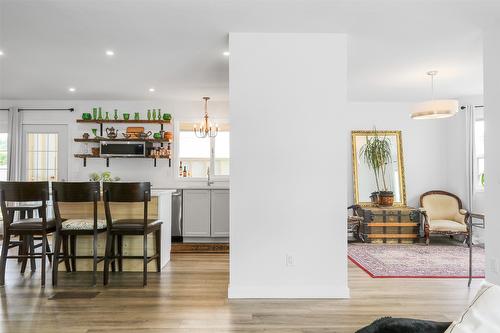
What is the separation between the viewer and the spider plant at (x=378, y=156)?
6.78 metres

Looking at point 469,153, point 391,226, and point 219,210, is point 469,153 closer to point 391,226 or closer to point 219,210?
point 391,226

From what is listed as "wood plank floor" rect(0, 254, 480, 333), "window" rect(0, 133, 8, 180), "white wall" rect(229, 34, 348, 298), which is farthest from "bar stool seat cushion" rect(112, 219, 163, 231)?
"window" rect(0, 133, 8, 180)

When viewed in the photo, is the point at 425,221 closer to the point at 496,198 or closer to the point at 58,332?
the point at 496,198

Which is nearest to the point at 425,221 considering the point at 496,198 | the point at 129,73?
the point at 496,198

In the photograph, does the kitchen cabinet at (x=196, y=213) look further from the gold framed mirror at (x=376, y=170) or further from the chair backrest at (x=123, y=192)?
the gold framed mirror at (x=376, y=170)

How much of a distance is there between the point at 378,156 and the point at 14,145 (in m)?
6.57

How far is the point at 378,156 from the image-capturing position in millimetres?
6766

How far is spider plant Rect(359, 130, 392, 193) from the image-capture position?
6781mm

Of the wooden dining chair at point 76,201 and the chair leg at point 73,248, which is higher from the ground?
the wooden dining chair at point 76,201

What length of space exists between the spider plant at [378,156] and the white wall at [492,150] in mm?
3269

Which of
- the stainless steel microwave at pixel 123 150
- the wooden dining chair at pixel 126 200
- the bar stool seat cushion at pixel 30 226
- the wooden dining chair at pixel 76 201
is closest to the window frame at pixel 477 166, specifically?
the wooden dining chair at pixel 126 200

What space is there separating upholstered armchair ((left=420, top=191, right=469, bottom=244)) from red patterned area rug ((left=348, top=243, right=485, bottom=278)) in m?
0.27

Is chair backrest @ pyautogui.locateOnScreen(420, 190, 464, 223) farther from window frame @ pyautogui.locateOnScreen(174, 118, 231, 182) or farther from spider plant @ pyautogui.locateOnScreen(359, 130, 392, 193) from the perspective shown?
window frame @ pyautogui.locateOnScreen(174, 118, 231, 182)

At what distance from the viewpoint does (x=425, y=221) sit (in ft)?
20.2
